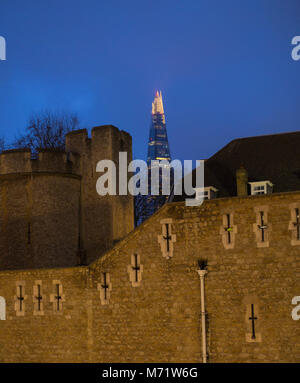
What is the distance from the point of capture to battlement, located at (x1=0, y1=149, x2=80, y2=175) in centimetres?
2895

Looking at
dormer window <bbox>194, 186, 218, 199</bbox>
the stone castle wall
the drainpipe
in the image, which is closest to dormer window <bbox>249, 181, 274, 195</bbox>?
dormer window <bbox>194, 186, 218, 199</bbox>

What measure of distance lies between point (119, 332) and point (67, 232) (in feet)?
34.2

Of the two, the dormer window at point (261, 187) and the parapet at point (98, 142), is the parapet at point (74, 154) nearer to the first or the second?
the parapet at point (98, 142)

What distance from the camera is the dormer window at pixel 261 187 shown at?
71.5ft

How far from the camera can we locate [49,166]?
29.1 m

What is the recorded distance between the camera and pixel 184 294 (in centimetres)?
1867

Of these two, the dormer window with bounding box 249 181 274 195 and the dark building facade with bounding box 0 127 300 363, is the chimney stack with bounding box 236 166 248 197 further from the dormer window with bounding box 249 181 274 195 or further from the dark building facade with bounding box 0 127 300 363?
the dormer window with bounding box 249 181 274 195

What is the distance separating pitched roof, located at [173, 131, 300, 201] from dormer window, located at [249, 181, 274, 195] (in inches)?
14.8

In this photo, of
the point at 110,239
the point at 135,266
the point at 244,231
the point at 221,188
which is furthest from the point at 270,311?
the point at 110,239

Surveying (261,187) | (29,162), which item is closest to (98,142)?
(29,162)

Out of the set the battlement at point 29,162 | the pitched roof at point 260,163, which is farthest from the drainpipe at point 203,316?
the battlement at point 29,162

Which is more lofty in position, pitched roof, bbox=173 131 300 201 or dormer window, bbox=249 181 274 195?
pitched roof, bbox=173 131 300 201
